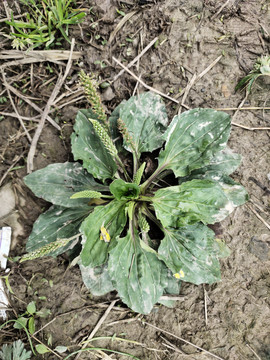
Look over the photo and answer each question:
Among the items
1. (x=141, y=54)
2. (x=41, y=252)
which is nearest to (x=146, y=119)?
(x=141, y=54)

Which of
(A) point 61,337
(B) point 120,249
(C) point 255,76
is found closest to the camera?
(B) point 120,249

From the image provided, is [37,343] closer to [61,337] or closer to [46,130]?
[61,337]

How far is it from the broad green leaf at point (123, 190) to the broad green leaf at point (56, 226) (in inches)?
18.0

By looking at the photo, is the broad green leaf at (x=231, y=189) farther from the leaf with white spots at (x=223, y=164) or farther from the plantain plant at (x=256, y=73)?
the plantain plant at (x=256, y=73)

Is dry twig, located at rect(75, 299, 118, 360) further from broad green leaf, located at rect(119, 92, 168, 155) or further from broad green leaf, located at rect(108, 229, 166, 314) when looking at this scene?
broad green leaf, located at rect(119, 92, 168, 155)

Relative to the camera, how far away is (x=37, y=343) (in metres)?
3.25

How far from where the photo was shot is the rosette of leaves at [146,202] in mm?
2678

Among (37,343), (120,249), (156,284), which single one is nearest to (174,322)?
(156,284)

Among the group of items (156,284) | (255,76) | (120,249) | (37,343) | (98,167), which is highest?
(255,76)

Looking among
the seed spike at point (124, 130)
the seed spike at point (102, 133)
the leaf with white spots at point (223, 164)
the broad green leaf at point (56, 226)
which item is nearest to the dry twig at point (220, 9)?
the leaf with white spots at point (223, 164)

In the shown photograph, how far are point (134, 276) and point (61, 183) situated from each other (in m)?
1.13

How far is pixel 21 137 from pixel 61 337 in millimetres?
2189

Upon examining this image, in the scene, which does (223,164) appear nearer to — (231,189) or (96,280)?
(231,189)

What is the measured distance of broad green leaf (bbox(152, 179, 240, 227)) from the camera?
2.56m
